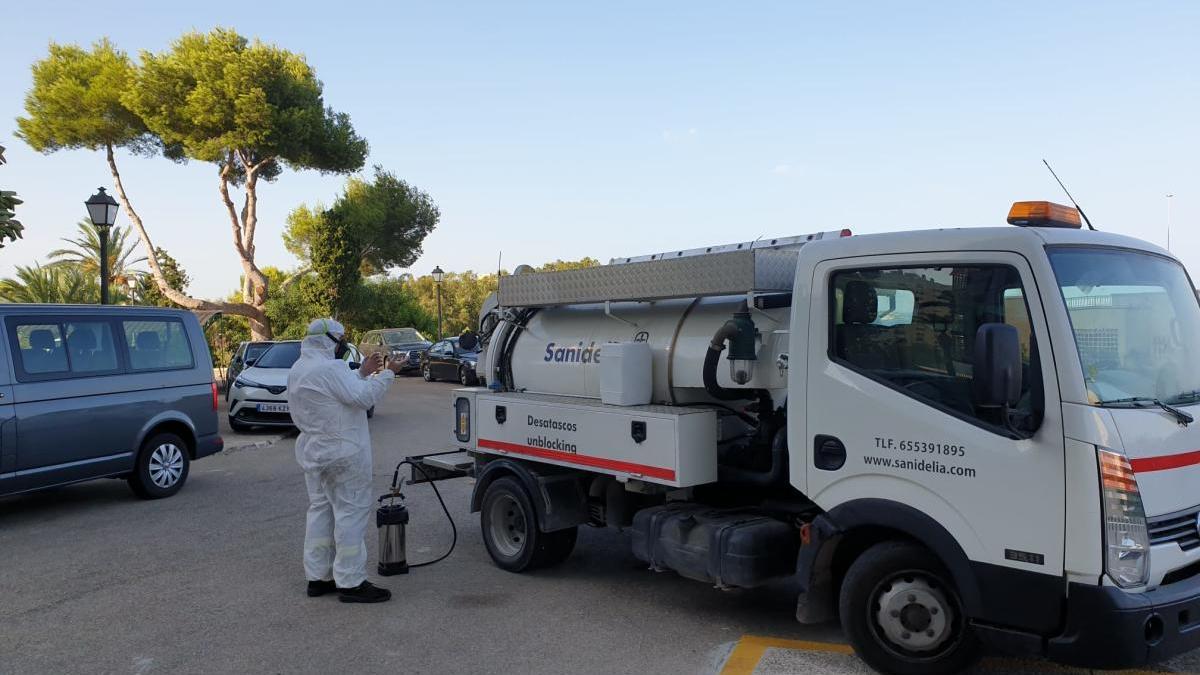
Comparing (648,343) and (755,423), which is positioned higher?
(648,343)

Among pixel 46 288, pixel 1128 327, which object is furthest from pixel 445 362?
pixel 1128 327

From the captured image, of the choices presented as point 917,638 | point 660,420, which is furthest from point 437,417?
point 917,638

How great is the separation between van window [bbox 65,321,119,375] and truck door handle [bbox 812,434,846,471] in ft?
25.4

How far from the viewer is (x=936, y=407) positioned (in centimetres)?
414

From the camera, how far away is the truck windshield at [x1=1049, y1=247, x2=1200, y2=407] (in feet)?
12.6

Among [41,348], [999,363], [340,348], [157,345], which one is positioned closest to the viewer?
[999,363]

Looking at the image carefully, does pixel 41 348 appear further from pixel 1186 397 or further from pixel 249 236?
pixel 249 236

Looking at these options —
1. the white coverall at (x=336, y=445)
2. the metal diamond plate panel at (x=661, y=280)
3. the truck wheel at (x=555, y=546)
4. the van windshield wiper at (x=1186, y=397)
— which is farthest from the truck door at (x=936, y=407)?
the white coverall at (x=336, y=445)

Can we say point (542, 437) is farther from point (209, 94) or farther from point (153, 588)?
point (209, 94)

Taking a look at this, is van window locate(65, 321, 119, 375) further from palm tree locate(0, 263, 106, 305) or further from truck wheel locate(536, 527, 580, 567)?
palm tree locate(0, 263, 106, 305)

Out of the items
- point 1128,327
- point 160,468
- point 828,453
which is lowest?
point 160,468

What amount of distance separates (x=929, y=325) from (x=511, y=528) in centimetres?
380

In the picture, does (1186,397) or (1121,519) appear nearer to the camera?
(1121,519)

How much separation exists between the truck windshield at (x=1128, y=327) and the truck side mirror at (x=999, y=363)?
1.15 feet
